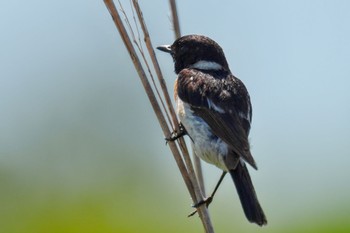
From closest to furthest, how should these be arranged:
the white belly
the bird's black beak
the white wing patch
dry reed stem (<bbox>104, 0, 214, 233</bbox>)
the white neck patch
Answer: dry reed stem (<bbox>104, 0, 214, 233</bbox>)
the white belly
the white wing patch
the white neck patch
the bird's black beak

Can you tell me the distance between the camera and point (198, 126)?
486 centimetres

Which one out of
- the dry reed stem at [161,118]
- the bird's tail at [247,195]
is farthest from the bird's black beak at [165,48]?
the dry reed stem at [161,118]

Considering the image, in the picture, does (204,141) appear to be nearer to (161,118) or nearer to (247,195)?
(247,195)

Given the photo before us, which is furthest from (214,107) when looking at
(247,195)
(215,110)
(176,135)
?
(247,195)

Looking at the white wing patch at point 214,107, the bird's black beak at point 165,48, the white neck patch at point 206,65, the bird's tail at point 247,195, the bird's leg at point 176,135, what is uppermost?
the bird's black beak at point 165,48

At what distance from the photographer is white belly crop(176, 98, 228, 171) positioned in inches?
185

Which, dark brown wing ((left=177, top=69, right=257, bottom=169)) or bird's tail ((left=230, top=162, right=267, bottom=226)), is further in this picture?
dark brown wing ((left=177, top=69, right=257, bottom=169))

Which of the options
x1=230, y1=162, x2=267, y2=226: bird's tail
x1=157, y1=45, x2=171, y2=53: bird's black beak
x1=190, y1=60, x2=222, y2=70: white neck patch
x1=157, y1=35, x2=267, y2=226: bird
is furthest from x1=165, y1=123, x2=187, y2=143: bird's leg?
x1=157, y1=45, x2=171, y2=53: bird's black beak

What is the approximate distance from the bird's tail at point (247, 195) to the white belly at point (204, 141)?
0.16 meters

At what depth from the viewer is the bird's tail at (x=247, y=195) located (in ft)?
14.1

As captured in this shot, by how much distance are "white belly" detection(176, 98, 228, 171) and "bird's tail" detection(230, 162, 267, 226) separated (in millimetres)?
157

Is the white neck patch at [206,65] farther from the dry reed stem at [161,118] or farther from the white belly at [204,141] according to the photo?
the dry reed stem at [161,118]

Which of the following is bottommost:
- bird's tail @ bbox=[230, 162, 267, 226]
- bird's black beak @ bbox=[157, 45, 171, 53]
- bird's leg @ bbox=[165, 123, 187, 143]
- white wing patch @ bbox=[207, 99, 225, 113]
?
bird's tail @ bbox=[230, 162, 267, 226]

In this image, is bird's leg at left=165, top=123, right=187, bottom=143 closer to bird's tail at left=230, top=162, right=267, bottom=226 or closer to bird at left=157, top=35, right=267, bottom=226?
bird at left=157, top=35, right=267, bottom=226
